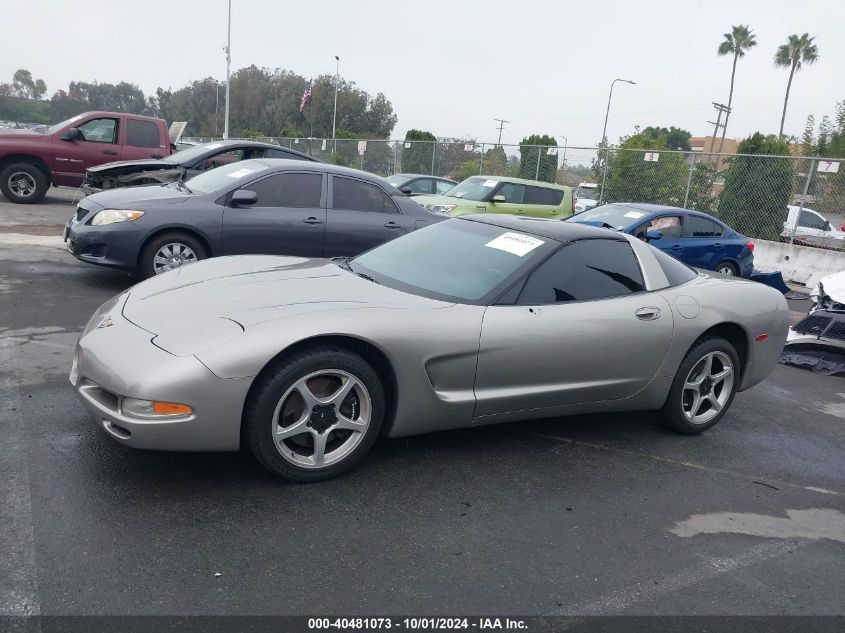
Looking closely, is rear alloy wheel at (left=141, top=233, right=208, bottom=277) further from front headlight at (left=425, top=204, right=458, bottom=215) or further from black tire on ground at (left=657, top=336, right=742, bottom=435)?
front headlight at (left=425, top=204, right=458, bottom=215)

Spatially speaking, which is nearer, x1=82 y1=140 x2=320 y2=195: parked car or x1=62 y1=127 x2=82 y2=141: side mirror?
x1=82 y1=140 x2=320 y2=195: parked car

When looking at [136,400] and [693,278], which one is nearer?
[136,400]

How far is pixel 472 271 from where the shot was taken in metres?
4.27

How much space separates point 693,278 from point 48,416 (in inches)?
163

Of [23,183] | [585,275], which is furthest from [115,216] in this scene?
[23,183]

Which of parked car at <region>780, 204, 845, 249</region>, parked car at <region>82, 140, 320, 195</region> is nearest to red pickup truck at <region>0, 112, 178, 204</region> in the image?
parked car at <region>82, 140, 320, 195</region>

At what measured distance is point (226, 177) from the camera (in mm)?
7898

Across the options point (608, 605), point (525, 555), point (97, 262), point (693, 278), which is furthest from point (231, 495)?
point (97, 262)

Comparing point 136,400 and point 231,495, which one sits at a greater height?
point 136,400

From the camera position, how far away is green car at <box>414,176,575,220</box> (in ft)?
43.4

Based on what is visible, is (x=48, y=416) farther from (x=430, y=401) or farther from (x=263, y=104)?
(x=263, y=104)

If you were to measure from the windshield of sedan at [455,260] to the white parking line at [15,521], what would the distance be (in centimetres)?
205

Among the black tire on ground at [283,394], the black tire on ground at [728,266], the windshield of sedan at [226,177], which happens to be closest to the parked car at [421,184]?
the black tire on ground at [728,266]

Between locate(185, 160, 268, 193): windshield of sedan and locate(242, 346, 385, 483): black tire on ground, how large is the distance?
4712 millimetres
